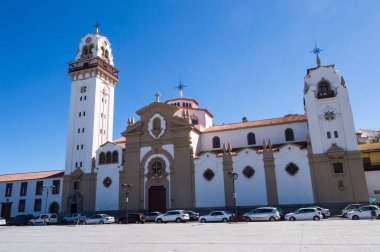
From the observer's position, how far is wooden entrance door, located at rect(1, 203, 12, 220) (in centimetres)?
5341

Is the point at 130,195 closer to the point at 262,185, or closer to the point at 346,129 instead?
the point at 262,185

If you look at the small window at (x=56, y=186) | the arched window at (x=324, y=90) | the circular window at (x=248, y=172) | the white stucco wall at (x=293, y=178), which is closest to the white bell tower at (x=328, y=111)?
the arched window at (x=324, y=90)

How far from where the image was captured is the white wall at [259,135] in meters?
43.0

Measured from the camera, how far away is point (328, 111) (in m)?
38.7

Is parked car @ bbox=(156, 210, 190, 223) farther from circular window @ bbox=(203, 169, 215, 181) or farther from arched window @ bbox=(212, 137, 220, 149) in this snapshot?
arched window @ bbox=(212, 137, 220, 149)

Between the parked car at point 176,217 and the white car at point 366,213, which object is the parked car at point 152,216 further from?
the white car at point 366,213

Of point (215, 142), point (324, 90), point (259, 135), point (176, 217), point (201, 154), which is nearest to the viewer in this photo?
point (176, 217)

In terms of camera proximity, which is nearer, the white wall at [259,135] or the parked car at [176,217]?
the parked car at [176,217]

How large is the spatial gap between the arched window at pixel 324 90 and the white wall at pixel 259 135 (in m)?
4.99

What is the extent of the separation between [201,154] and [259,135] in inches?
354

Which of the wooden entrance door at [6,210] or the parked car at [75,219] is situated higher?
the wooden entrance door at [6,210]

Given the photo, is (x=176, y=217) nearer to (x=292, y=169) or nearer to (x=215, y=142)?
(x=292, y=169)

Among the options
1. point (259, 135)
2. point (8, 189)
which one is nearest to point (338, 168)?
point (259, 135)

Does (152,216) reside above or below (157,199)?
below
